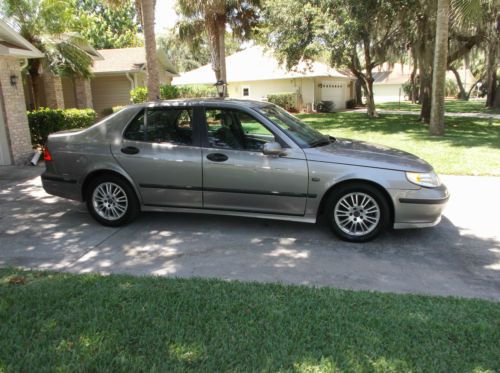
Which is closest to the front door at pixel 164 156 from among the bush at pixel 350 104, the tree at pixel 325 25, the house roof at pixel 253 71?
the tree at pixel 325 25

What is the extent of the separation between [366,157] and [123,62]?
2182 cm

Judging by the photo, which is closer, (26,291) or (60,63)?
(26,291)

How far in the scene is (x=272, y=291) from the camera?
12.9 feet

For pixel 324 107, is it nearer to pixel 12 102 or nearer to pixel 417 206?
pixel 12 102

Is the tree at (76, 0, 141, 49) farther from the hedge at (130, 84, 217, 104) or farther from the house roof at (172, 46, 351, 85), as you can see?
the hedge at (130, 84, 217, 104)

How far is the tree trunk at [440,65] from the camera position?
13.6 metres

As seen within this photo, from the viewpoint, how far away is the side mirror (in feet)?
17.0

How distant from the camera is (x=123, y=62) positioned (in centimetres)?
2434

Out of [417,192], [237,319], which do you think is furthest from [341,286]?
[417,192]

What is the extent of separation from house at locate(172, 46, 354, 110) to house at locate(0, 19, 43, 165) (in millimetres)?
20744

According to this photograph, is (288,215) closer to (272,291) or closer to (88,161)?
(272,291)

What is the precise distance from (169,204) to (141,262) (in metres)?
1.15

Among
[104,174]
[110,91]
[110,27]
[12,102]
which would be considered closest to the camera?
[104,174]

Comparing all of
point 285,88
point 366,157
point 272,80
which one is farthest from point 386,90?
point 366,157
